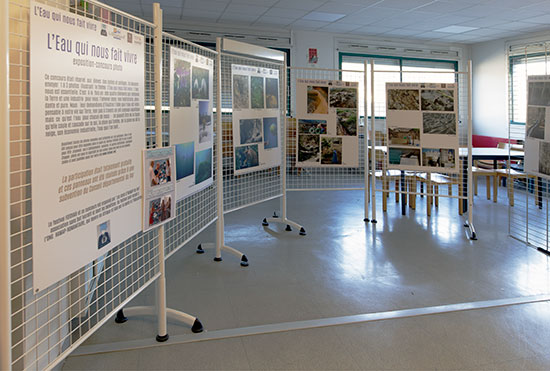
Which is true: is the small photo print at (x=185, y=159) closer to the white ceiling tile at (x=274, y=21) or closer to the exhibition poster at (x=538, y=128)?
the exhibition poster at (x=538, y=128)

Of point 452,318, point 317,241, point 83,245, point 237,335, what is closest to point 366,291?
point 452,318

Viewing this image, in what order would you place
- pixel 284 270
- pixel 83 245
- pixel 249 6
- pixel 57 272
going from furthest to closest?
pixel 249 6
pixel 284 270
pixel 83 245
pixel 57 272

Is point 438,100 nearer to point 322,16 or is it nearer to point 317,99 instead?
point 317,99

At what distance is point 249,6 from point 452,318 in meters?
6.30

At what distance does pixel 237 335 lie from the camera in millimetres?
2584

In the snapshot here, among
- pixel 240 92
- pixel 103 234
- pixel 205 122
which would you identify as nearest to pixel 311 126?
pixel 240 92

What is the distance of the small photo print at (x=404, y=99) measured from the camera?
4989mm

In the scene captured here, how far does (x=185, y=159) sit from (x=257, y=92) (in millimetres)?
1527

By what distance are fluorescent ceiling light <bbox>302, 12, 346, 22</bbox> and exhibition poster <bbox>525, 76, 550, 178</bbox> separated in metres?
5.00

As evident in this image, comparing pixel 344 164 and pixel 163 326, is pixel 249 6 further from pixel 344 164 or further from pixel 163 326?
pixel 163 326

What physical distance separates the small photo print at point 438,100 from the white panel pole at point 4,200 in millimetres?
4422

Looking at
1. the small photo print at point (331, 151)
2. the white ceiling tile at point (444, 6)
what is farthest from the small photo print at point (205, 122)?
the white ceiling tile at point (444, 6)

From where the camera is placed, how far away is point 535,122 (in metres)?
3.82

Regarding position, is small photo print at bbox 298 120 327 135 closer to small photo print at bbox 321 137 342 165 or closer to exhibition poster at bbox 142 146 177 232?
small photo print at bbox 321 137 342 165
